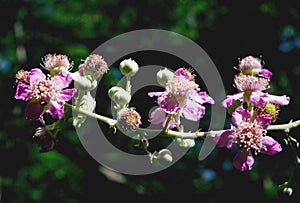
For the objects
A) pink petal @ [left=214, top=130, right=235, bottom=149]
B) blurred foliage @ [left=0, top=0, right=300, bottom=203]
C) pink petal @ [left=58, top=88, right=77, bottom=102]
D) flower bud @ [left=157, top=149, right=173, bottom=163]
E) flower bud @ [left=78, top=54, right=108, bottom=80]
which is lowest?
flower bud @ [left=157, top=149, right=173, bottom=163]

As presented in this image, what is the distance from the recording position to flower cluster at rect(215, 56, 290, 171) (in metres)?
2.05

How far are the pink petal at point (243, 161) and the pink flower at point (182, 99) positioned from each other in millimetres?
225

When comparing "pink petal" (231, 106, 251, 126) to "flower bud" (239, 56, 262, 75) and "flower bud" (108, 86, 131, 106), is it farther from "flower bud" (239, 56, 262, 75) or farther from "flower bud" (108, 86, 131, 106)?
"flower bud" (108, 86, 131, 106)

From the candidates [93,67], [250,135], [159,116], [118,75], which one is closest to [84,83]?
[93,67]

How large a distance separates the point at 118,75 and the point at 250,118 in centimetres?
322

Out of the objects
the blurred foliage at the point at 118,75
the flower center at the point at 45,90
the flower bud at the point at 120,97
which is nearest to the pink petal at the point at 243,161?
the flower bud at the point at 120,97

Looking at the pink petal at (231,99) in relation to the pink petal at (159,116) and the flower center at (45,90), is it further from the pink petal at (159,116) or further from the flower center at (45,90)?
the flower center at (45,90)

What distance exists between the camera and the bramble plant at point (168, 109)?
2.01 meters

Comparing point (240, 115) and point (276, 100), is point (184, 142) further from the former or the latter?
point (276, 100)

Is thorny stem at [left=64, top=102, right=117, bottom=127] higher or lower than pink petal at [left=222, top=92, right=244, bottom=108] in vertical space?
lower

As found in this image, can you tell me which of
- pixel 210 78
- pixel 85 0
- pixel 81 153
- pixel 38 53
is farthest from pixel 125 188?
pixel 85 0

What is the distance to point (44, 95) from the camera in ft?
6.62

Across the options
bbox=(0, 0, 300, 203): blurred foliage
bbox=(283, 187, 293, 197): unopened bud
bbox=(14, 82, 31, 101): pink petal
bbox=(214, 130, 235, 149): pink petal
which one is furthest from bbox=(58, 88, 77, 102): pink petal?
bbox=(0, 0, 300, 203): blurred foliage

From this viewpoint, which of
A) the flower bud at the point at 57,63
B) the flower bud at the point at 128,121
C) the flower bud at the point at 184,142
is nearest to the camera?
the flower bud at the point at 128,121
